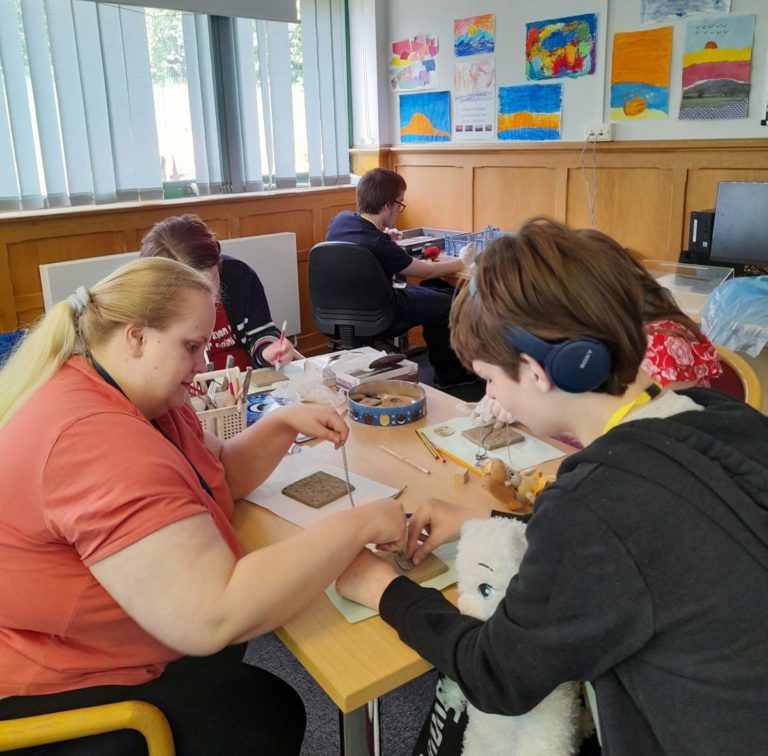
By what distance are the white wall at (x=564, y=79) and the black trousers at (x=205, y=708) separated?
2986 millimetres

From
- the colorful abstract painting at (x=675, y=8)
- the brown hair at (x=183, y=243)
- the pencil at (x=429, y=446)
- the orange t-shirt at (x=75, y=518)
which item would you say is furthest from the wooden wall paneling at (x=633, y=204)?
the orange t-shirt at (x=75, y=518)

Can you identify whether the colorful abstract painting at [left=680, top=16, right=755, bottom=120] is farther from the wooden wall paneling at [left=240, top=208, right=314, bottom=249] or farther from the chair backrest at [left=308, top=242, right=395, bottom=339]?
the wooden wall paneling at [left=240, top=208, right=314, bottom=249]

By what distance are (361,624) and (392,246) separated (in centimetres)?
272

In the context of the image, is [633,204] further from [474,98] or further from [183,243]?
[183,243]

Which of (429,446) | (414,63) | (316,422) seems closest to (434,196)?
(414,63)

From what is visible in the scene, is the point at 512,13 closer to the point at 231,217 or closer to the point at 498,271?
the point at 231,217

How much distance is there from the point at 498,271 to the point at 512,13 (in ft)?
11.3

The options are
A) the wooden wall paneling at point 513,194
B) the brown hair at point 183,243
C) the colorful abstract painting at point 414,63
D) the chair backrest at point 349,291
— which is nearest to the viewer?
the brown hair at point 183,243

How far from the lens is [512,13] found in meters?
3.79

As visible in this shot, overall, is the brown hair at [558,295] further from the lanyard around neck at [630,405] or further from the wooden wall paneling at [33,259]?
the wooden wall paneling at [33,259]

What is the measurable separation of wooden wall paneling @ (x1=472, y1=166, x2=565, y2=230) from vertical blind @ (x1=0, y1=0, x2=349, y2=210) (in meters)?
0.92

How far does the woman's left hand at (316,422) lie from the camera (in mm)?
1398

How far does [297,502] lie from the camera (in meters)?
1.32

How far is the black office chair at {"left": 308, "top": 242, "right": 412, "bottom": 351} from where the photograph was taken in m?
3.36
